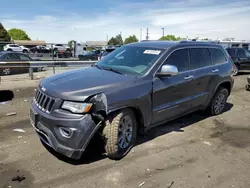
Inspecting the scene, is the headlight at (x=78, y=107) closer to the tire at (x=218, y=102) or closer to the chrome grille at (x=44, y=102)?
the chrome grille at (x=44, y=102)

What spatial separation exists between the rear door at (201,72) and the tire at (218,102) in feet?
1.86

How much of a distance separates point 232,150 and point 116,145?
214 cm

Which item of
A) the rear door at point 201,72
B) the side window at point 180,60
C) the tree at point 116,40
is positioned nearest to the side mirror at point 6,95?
the side window at point 180,60

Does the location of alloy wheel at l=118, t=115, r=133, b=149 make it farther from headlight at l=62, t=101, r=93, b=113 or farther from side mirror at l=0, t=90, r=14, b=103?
side mirror at l=0, t=90, r=14, b=103

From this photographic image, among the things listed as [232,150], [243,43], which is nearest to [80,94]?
[232,150]

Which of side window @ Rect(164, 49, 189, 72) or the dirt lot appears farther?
side window @ Rect(164, 49, 189, 72)

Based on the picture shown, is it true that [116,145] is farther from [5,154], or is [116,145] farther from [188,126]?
[188,126]

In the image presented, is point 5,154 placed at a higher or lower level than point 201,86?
lower

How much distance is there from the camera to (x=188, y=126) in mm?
5324

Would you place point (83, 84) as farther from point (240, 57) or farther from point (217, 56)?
point (240, 57)

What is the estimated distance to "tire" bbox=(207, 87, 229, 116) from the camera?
5.84 meters

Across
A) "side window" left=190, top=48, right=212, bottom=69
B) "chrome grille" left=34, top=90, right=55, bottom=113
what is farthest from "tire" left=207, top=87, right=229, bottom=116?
"chrome grille" left=34, top=90, right=55, bottom=113

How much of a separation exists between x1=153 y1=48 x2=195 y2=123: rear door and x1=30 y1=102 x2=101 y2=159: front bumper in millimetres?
1277

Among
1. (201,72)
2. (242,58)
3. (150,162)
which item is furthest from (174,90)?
(242,58)
